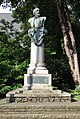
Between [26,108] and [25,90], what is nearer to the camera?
[26,108]

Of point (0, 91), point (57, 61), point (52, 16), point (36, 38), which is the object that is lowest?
point (0, 91)

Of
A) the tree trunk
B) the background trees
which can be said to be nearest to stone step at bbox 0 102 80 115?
the tree trunk

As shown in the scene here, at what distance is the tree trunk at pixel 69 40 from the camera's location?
18283 millimetres

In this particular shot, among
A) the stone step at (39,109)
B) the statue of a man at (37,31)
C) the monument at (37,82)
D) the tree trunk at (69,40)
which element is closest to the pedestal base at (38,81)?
the monument at (37,82)

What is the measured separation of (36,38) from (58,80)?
8.93 meters

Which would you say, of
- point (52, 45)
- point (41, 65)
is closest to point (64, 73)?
point (52, 45)

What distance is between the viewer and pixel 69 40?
62.9 ft

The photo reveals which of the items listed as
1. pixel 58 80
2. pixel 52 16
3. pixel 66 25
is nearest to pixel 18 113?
pixel 66 25

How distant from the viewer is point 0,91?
1758 centimetres

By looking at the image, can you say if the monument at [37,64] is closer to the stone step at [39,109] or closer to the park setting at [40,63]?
the park setting at [40,63]

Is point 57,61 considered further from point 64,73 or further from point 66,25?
point 66,25

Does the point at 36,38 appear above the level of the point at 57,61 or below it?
above

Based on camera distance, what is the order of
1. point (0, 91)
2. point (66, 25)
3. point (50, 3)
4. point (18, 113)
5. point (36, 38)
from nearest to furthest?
point (18, 113)
point (36, 38)
point (0, 91)
point (66, 25)
point (50, 3)

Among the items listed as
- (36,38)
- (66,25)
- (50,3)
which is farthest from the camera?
(50,3)
